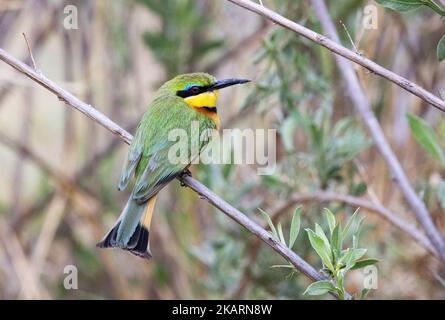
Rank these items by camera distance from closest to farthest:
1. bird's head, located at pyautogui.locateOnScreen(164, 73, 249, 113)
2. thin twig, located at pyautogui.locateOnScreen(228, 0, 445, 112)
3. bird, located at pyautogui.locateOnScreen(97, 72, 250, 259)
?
thin twig, located at pyautogui.locateOnScreen(228, 0, 445, 112) < bird, located at pyautogui.locateOnScreen(97, 72, 250, 259) < bird's head, located at pyautogui.locateOnScreen(164, 73, 249, 113)

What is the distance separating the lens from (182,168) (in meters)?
2.04

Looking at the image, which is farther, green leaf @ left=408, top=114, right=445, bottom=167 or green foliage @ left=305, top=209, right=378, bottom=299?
green leaf @ left=408, top=114, right=445, bottom=167

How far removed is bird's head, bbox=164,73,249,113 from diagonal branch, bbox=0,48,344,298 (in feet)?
1.08

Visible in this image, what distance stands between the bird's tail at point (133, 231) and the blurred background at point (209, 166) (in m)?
0.46

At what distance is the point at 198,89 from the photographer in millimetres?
2195

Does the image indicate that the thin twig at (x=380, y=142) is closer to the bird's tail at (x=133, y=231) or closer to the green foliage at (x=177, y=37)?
the bird's tail at (x=133, y=231)

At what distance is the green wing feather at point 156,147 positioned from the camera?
203 centimetres

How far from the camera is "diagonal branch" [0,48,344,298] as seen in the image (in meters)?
1.48


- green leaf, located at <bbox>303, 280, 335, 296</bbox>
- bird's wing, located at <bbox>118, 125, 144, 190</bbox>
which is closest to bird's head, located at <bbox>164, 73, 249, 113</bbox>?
bird's wing, located at <bbox>118, 125, 144, 190</bbox>

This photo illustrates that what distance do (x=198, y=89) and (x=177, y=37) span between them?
73 cm

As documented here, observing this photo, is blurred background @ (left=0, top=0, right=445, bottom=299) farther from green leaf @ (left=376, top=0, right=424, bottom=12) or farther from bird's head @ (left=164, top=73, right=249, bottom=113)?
green leaf @ (left=376, top=0, right=424, bottom=12)
